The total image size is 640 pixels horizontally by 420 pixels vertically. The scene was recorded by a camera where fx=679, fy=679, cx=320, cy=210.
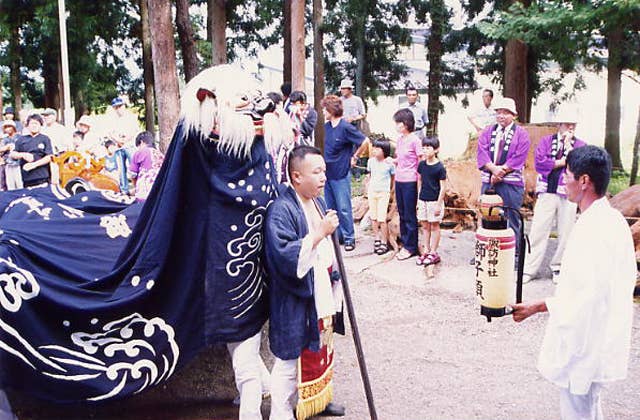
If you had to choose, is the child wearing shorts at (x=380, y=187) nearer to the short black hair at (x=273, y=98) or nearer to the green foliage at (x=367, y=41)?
the short black hair at (x=273, y=98)

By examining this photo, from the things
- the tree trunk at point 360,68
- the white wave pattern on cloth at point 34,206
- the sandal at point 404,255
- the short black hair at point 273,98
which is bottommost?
the sandal at point 404,255

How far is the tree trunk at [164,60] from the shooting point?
34.7 ft

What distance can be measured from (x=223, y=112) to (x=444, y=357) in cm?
287

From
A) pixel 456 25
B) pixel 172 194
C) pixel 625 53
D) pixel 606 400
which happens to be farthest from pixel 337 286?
pixel 456 25

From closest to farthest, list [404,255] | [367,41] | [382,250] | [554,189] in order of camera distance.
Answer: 1. [554,189]
2. [404,255]
3. [382,250]
4. [367,41]

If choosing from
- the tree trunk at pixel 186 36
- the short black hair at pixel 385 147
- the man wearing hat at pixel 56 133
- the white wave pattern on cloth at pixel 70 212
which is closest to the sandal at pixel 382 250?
the short black hair at pixel 385 147

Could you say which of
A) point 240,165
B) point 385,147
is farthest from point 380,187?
point 240,165

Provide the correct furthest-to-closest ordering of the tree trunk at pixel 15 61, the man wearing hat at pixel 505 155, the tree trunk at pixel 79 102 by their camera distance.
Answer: the tree trunk at pixel 79 102 → the tree trunk at pixel 15 61 → the man wearing hat at pixel 505 155

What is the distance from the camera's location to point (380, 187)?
28.5ft

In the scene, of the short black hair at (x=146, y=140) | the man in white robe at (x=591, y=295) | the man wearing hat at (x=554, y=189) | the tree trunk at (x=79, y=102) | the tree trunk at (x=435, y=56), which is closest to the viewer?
the man in white robe at (x=591, y=295)

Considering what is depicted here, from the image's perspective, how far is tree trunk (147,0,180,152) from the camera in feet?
34.7

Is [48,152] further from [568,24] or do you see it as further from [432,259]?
[568,24]

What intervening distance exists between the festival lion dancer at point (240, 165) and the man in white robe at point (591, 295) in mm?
1546

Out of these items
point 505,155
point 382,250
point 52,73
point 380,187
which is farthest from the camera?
point 52,73
